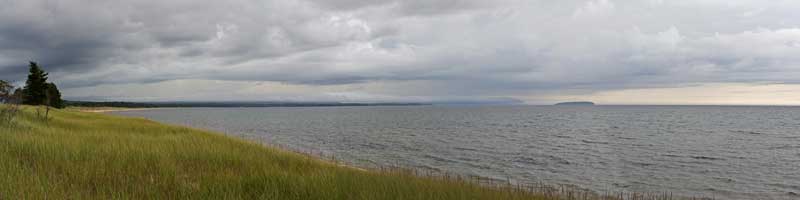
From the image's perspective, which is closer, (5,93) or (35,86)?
(5,93)

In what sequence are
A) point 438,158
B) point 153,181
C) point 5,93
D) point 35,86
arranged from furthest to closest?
point 35,86 < point 438,158 < point 5,93 < point 153,181

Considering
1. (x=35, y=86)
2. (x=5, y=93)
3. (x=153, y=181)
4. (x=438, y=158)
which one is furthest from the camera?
(x=35, y=86)

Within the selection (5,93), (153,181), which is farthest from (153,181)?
(5,93)

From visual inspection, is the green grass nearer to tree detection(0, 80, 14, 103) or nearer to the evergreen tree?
tree detection(0, 80, 14, 103)

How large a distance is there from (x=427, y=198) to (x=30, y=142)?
8228 mm

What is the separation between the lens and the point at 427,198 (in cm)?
590

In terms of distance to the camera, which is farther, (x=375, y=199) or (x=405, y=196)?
(x=405, y=196)

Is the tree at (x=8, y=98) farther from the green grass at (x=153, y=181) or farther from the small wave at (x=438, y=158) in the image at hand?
the small wave at (x=438, y=158)

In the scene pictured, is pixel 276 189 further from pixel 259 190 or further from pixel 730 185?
pixel 730 185

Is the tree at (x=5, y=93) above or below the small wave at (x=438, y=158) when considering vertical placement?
above

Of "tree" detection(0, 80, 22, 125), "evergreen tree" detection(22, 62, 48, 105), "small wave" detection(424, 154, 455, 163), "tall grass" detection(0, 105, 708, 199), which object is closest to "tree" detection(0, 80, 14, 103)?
"tree" detection(0, 80, 22, 125)

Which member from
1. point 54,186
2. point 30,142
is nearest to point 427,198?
point 54,186

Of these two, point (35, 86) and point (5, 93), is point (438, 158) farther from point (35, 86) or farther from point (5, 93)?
point (35, 86)

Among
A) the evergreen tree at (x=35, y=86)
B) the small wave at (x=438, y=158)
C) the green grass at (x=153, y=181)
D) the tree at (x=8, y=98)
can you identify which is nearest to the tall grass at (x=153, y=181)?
the green grass at (x=153, y=181)
